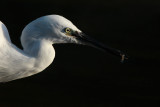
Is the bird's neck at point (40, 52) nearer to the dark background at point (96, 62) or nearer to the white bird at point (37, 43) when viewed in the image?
the white bird at point (37, 43)

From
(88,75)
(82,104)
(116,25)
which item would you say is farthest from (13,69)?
(116,25)

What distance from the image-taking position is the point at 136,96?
4.47 m

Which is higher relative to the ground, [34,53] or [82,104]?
[82,104]

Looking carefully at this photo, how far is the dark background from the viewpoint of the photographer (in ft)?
14.4

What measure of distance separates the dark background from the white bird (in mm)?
1037

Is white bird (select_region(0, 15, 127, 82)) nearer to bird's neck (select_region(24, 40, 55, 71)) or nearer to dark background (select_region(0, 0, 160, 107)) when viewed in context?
bird's neck (select_region(24, 40, 55, 71))

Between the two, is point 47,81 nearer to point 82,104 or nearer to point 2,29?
point 82,104

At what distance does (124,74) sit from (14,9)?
7.37 feet

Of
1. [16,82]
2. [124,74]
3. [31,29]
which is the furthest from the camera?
[124,74]

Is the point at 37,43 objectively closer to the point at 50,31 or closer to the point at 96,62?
the point at 50,31

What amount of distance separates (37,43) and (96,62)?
2.03m

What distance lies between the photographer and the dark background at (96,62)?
4379 mm

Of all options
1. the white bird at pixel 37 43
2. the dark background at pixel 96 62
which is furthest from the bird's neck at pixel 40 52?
the dark background at pixel 96 62

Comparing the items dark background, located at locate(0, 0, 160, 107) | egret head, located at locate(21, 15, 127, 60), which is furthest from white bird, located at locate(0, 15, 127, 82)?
dark background, located at locate(0, 0, 160, 107)
